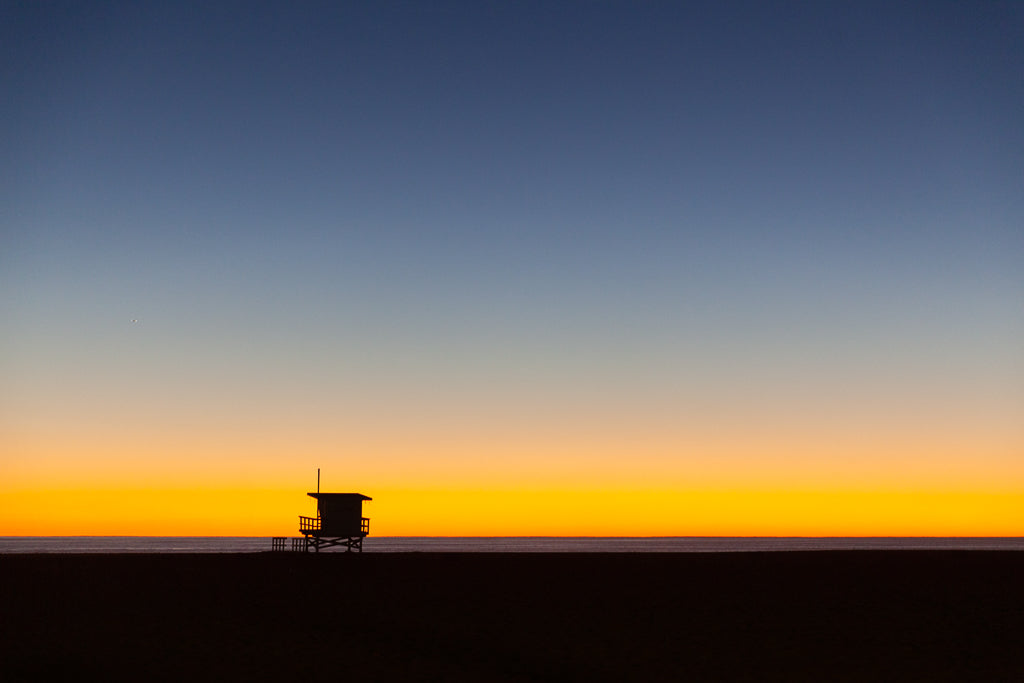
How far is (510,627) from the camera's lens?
1078 inches

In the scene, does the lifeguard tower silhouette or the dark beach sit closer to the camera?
the dark beach

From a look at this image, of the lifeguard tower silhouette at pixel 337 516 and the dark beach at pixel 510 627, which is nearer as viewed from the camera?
the dark beach at pixel 510 627

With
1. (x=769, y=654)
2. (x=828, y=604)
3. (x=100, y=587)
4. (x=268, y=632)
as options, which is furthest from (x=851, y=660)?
(x=100, y=587)

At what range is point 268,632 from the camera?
26.1 meters

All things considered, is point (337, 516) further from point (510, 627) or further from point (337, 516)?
point (510, 627)

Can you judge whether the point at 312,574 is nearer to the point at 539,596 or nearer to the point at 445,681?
the point at 539,596

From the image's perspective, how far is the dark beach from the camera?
20.8 m

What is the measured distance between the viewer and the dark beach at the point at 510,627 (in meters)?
20.8

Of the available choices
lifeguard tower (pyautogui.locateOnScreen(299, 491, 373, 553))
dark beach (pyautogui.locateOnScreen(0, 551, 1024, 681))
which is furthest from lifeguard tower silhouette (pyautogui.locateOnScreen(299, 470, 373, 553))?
dark beach (pyautogui.locateOnScreen(0, 551, 1024, 681))


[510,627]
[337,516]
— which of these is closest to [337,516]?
[337,516]

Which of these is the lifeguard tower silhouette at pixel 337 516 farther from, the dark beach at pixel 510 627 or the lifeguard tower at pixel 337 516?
the dark beach at pixel 510 627

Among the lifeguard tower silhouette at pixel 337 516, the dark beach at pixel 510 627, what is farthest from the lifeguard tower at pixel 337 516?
the dark beach at pixel 510 627

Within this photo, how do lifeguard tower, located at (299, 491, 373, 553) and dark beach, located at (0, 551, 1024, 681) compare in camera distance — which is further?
lifeguard tower, located at (299, 491, 373, 553)

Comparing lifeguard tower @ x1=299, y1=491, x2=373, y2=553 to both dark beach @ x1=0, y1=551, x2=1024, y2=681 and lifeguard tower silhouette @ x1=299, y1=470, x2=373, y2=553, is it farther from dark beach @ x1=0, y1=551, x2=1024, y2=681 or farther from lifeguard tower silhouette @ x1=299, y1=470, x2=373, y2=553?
dark beach @ x1=0, y1=551, x2=1024, y2=681
